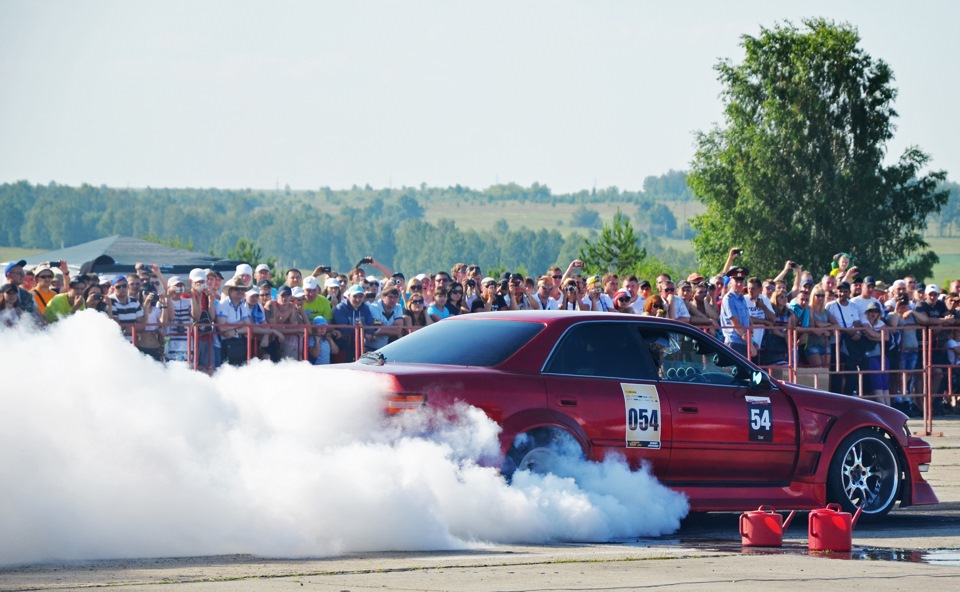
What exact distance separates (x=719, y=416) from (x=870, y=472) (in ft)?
5.36

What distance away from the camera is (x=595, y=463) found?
9.35 metres

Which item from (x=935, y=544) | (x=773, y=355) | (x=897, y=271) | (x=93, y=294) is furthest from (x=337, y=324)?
(x=897, y=271)

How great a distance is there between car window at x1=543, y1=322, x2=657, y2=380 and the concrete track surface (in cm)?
131

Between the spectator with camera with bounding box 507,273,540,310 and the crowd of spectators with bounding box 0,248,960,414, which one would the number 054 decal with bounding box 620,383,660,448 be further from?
the spectator with camera with bounding box 507,273,540,310

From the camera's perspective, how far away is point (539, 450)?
913cm

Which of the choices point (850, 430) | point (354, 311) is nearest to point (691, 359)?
point (850, 430)

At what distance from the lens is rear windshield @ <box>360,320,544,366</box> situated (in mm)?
9320

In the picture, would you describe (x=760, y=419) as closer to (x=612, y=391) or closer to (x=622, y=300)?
(x=612, y=391)

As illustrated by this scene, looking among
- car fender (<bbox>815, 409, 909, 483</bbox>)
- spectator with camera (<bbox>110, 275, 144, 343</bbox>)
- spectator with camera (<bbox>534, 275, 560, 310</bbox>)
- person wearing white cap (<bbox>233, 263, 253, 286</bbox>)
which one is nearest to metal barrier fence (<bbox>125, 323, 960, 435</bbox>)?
spectator with camera (<bbox>110, 275, 144, 343</bbox>)

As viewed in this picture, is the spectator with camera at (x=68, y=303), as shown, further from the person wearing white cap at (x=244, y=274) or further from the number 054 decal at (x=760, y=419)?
the number 054 decal at (x=760, y=419)

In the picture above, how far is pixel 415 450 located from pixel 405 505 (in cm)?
44

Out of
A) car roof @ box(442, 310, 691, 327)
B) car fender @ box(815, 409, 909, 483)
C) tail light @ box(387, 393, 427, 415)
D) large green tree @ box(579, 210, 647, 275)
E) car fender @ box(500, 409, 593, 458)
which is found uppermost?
large green tree @ box(579, 210, 647, 275)

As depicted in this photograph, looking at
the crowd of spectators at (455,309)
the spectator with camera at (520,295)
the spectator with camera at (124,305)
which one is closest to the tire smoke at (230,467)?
the crowd of spectators at (455,309)

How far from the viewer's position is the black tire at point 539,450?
8977mm
